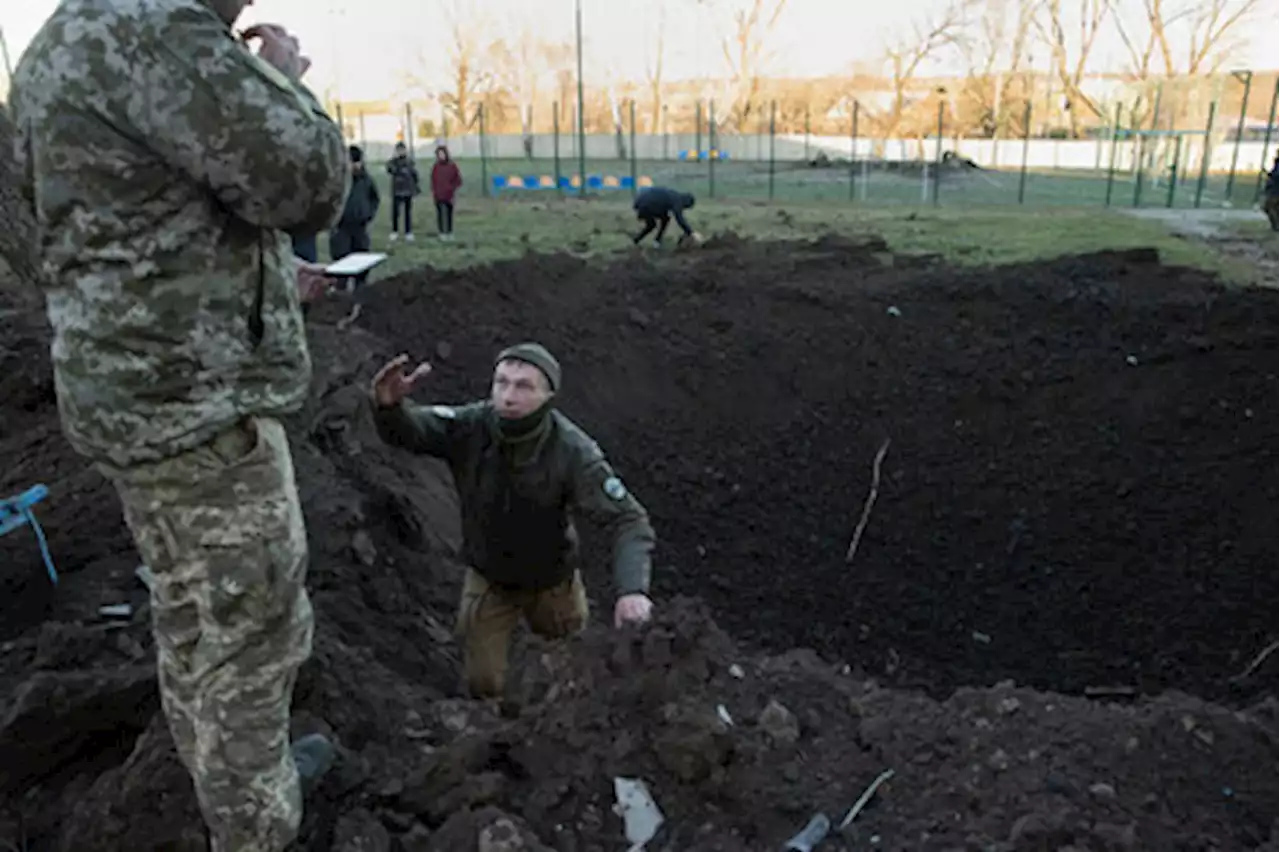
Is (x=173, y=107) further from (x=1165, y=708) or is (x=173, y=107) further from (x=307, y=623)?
(x=1165, y=708)

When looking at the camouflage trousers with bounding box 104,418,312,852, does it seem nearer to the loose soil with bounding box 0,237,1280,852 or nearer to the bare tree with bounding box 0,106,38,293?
the loose soil with bounding box 0,237,1280,852

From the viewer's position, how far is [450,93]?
160 feet

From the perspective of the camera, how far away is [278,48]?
205 cm

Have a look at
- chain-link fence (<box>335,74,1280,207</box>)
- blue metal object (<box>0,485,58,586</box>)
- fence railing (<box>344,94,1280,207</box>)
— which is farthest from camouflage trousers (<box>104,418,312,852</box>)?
fence railing (<box>344,94,1280,207</box>)

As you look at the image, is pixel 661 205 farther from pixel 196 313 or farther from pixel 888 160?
pixel 888 160

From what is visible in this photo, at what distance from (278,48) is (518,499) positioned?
1830 millimetres

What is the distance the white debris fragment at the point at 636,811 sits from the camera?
2.39m

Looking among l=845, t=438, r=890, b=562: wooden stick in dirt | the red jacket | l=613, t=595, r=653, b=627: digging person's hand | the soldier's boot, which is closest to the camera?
the soldier's boot

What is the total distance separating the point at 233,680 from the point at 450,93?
5044cm

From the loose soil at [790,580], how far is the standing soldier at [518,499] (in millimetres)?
179

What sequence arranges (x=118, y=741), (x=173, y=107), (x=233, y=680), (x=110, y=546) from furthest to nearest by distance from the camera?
(x=110, y=546) < (x=118, y=741) < (x=233, y=680) < (x=173, y=107)

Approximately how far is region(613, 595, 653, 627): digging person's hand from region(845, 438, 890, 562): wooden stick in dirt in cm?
422

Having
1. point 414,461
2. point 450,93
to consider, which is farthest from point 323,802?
point 450,93

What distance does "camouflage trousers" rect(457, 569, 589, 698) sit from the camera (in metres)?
3.78
